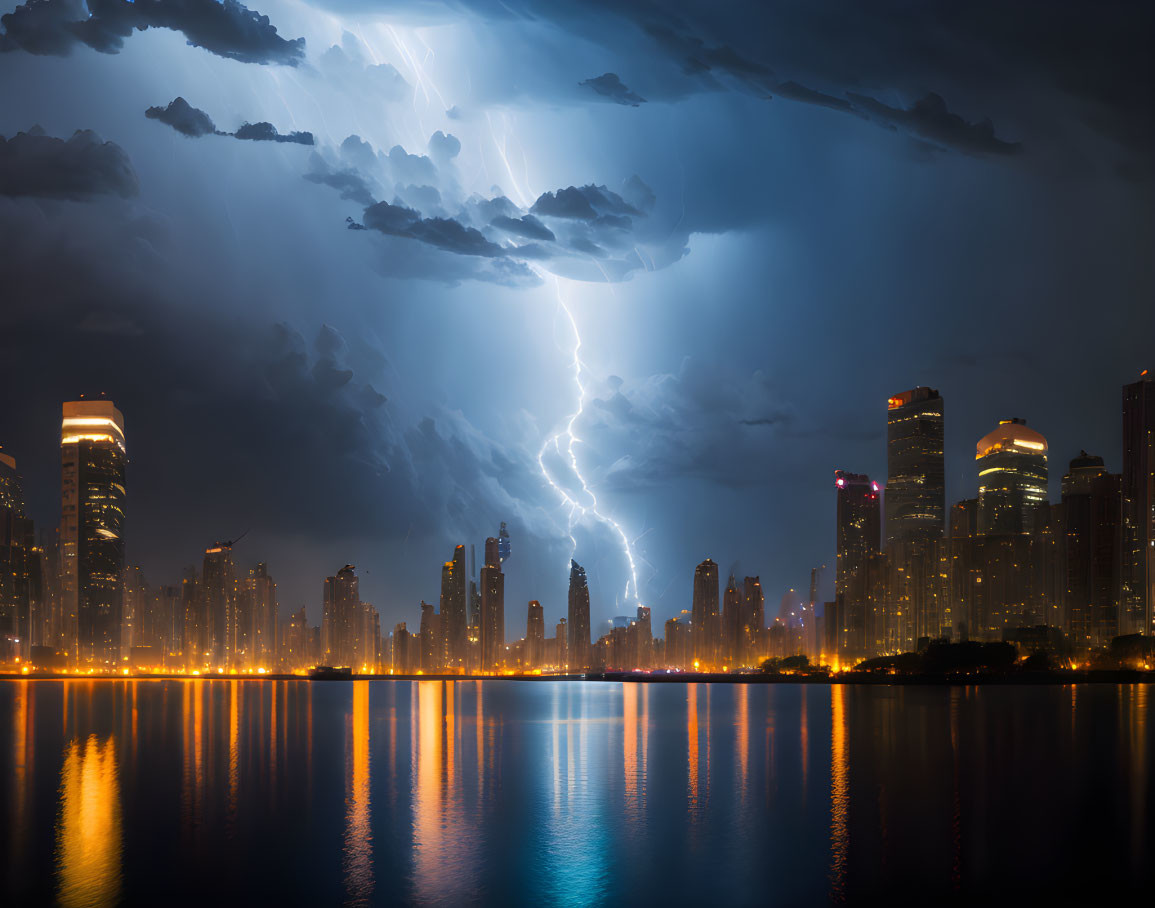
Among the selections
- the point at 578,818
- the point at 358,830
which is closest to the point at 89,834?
the point at 358,830

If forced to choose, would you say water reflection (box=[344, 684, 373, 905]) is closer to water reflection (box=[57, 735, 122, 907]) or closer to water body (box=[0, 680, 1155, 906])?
water body (box=[0, 680, 1155, 906])

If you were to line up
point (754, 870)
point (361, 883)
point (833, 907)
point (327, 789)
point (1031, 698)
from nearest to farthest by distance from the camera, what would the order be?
point (833, 907), point (361, 883), point (754, 870), point (327, 789), point (1031, 698)

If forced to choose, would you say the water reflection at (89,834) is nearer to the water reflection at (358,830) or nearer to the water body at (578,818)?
the water body at (578,818)

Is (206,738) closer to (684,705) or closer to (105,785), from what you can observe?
(105,785)

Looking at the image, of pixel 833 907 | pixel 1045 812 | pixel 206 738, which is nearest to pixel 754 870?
pixel 833 907

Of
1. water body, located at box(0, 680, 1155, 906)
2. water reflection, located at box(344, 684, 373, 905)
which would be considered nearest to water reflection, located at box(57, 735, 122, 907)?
water body, located at box(0, 680, 1155, 906)

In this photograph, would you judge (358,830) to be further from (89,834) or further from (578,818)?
(89,834)

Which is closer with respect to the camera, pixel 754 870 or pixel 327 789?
pixel 754 870
